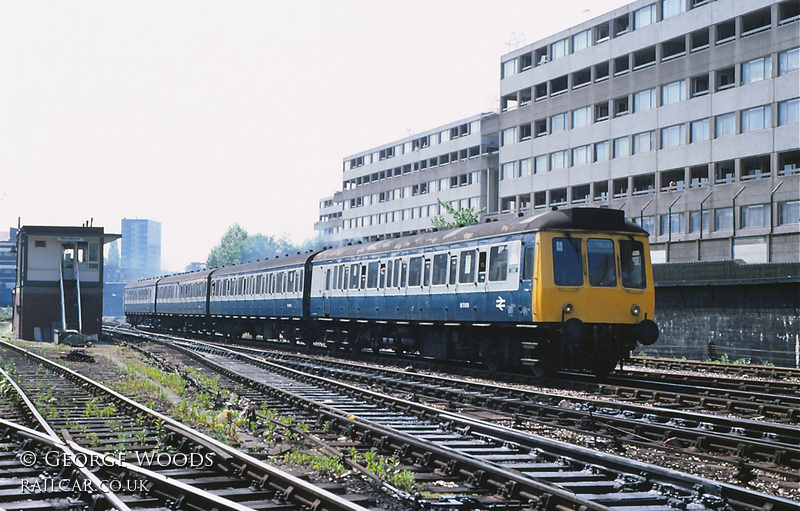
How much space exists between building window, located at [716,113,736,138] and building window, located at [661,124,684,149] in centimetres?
259

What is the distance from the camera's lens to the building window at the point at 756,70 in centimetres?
4406

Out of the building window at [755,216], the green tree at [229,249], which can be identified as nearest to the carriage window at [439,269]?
the building window at [755,216]

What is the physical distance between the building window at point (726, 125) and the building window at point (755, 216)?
13.1 ft

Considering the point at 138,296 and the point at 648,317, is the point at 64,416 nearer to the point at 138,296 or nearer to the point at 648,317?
the point at 648,317

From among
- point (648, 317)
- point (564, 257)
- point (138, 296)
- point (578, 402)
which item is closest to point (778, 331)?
point (648, 317)

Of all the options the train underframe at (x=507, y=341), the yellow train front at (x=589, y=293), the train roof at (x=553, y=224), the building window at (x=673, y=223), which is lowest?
the train underframe at (x=507, y=341)

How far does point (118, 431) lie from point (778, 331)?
20.9 metres

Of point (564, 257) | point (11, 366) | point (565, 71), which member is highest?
point (565, 71)

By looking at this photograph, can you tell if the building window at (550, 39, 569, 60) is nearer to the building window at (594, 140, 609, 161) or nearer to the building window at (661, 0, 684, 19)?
the building window at (594, 140, 609, 161)

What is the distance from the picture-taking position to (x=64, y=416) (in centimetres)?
1291

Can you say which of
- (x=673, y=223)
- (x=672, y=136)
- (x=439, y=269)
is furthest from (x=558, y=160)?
(x=439, y=269)

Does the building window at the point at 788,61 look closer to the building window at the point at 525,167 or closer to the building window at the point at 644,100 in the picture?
the building window at the point at 644,100

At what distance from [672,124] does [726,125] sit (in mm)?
3782

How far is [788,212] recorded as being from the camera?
1721 inches
